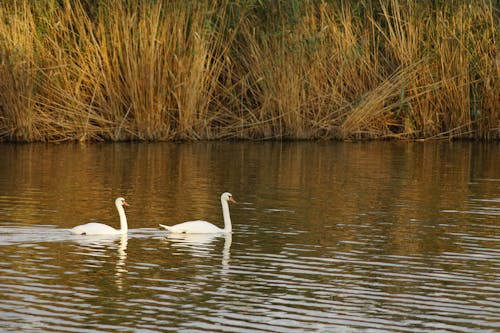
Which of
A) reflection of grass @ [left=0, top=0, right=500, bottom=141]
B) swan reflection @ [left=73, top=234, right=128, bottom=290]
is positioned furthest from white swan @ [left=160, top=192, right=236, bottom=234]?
reflection of grass @ [left=0, top=0, right=500, bottom=141]

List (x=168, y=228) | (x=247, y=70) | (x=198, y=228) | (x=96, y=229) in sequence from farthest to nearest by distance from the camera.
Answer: (x=247, y=70), (x=198, y=228), (x=168, y=228), (x=96, y=229)

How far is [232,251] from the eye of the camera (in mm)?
11219

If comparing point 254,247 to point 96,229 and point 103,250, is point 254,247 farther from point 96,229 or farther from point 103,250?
point 96,229

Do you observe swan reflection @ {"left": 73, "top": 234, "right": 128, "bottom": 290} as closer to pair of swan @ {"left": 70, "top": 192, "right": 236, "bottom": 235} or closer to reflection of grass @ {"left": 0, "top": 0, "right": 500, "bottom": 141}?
pair of swan @ {"left": 70, "top": 192, "right": 236, "bottom": 235}

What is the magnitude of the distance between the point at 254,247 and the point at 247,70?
11.5 m

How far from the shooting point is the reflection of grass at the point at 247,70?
21.1 meters

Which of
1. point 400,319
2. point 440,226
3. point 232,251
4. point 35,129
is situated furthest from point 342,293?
point 35,129

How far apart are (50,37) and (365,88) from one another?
19.2 feet

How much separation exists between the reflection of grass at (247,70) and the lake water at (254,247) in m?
1.87

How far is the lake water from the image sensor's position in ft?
27.8

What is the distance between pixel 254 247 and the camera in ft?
37.4

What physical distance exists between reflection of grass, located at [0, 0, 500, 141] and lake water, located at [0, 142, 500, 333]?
73.7 inches

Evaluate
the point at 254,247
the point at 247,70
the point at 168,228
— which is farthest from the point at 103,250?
the point at 247,70

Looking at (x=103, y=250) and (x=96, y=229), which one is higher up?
(x=96, y=229)
